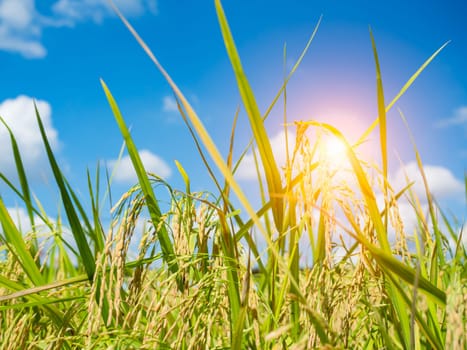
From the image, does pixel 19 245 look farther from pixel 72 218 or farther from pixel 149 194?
pixel 149 194

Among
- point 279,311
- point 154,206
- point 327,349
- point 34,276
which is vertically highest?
point 154,206

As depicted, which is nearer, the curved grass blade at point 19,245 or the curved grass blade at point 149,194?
the curved grass blade at point 149,194

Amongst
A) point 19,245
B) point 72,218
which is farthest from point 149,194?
point 19,245

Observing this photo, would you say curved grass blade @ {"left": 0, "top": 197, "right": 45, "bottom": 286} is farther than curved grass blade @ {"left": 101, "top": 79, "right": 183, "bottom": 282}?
Yes

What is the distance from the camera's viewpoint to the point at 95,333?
0.98 m

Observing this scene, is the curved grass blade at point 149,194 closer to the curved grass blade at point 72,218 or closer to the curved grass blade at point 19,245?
the curved grass blade at point 72,218

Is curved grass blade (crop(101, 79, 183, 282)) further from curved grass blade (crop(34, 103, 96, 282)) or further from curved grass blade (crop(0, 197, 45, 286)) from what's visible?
curved grass blade (crop(0, 197, 45, 286))

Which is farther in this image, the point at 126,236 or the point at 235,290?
the point at 235,290

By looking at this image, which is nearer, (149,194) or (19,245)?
(149,194)

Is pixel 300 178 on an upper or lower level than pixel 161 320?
upper

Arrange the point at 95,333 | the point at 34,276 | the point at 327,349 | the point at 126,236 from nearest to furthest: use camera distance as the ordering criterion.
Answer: the point at 327,349
the point at 95,333
the point at 126,236
the point at 34,276

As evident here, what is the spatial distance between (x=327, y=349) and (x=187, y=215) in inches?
24.5

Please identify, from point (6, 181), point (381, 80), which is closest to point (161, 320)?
point (381, 80)

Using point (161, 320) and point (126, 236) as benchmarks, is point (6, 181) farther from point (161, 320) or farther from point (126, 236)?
point (161, 320)
